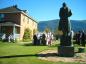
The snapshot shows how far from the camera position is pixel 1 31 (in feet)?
159

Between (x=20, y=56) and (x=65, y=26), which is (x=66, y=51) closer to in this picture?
(x=65, y=26)

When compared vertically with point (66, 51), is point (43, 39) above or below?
above

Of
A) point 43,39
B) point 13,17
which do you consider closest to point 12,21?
point 13,17

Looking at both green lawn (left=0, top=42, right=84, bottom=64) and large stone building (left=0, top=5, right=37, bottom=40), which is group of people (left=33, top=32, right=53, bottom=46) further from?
large stone building (left=0, top=5, right=37, bottom=40)

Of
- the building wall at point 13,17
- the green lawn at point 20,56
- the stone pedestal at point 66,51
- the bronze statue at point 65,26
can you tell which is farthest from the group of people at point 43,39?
the building wall at point 13,17

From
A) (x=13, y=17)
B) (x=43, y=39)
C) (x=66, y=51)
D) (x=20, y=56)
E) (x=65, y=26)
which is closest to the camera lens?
(x=20, y=56)

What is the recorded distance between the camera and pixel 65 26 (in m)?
18.3

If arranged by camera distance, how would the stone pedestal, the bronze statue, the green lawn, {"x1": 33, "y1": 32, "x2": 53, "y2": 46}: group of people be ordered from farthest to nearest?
{"x1": 33, "y1": 32, "x2": 53, "y2": 46}: group of people
the bronze statue
the stone pedestal
the green lawn

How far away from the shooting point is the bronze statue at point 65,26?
1816 centimetres

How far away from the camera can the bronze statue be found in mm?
18156

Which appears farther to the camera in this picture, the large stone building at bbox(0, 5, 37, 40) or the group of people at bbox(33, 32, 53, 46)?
the large stone building at bbox(0, 5, 37, 40)

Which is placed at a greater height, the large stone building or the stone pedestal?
the large stone building

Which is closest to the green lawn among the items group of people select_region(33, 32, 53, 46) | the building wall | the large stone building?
group of people select_region(33, 32, 53, 46)

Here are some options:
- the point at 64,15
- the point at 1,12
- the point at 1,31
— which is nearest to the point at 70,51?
Result: the point at 64,15
